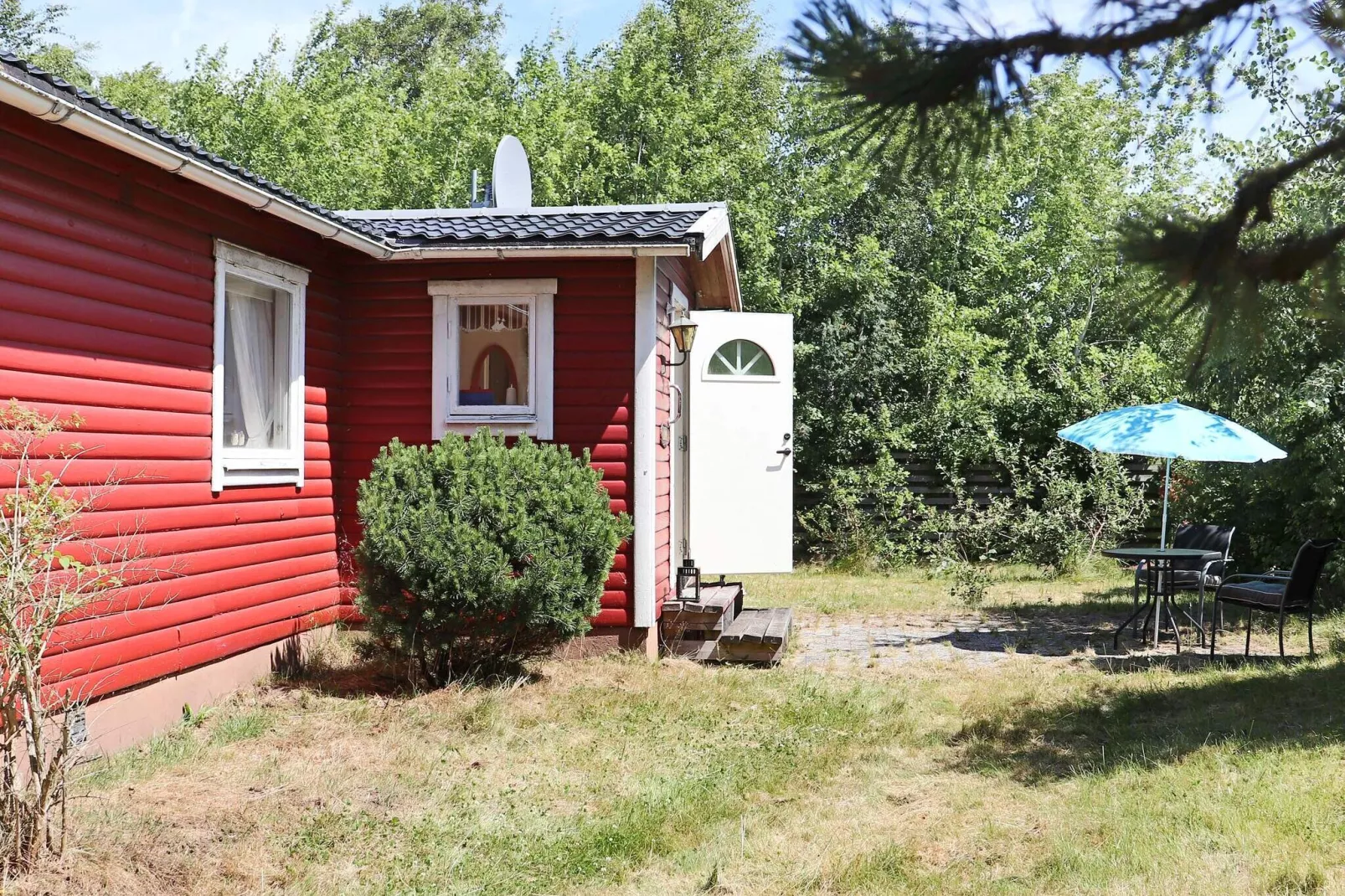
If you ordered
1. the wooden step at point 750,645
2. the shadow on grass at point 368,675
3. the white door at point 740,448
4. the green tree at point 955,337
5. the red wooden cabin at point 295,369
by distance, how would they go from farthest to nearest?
the green tree at point 955,337 → the white door at point 740,448 → the wooden step at point 750,645 → the shadow on grass at point 368,675 → the red wooden cabin at point 295,369

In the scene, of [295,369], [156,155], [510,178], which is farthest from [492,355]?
[156,155]

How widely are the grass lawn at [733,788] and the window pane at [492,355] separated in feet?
6.77

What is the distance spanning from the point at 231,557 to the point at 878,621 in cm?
629

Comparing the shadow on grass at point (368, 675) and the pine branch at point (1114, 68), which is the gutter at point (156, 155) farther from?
the pine branch at point (1114, 68)

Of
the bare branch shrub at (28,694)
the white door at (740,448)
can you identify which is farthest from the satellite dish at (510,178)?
the bare branch shrub at (28,694)

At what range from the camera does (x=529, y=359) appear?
8.40 meters

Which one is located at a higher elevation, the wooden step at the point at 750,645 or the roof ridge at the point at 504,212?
the roof ridge at the point at 504,212

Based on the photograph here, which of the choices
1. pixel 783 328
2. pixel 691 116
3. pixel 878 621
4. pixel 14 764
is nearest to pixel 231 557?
pixel 14 764

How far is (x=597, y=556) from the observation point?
24.1ft

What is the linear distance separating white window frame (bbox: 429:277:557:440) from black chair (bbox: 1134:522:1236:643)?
17.3 ft

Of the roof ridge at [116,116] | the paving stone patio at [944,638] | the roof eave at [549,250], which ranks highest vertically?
the roof ridge at [116,116]

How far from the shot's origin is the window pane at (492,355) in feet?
27.8

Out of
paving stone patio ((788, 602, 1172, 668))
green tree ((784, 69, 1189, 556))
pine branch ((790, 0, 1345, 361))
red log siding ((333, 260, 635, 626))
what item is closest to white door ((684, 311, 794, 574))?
paving stone patio ((788, 602, 1172, 668))

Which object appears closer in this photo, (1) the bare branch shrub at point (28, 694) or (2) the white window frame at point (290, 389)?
(1) the bare branch shrub at point (28, 694)
